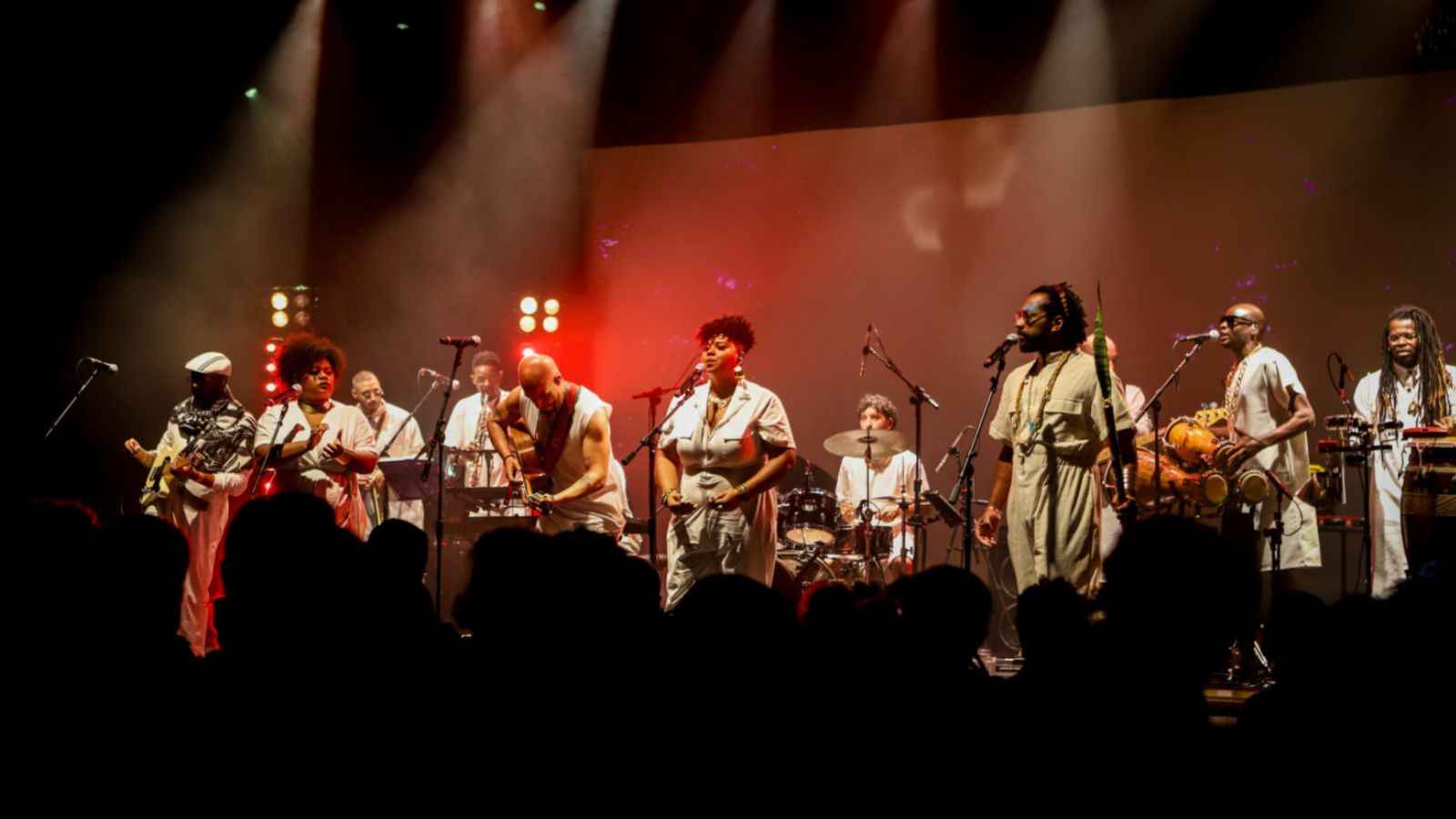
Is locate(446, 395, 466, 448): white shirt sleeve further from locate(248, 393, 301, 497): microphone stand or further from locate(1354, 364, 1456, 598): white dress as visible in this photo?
locate(1354, 364, 1456, 598): white dress

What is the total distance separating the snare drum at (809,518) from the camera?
10641 millimetres

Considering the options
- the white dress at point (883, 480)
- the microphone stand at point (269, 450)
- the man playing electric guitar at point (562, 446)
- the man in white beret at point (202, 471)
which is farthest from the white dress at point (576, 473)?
the white dress at point (883, 480)

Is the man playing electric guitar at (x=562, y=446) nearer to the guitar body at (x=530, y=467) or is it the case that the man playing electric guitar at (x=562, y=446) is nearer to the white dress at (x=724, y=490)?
the guitar body at (x=530, y=467)

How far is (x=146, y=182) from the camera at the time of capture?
41.0 ft

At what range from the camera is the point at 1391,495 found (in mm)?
8438

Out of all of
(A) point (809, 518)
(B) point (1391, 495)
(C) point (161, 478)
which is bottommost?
(A) point (809, 518)

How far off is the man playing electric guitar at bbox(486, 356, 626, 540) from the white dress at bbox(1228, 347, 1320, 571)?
15.4 ft

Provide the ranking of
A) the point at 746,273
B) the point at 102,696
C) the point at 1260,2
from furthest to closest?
the point at 746,273, the point at 1260,2, the point at 102,696

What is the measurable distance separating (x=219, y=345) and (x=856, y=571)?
763 centimetres

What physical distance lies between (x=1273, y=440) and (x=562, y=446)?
16.3ft

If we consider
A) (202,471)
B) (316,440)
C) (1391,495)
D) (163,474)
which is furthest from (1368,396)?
(163,474)

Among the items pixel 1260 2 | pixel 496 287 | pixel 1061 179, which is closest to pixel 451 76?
pixel 496 287

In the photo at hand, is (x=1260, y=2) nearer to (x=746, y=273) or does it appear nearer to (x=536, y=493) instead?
(x=746, y=273)

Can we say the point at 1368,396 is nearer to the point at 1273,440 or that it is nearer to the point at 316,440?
the point at 1273,440
